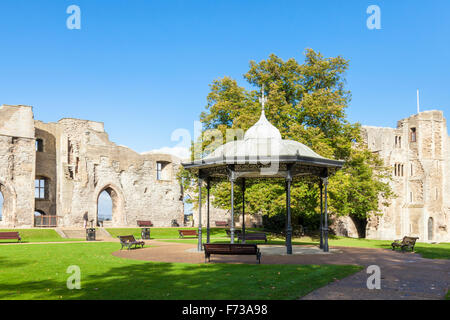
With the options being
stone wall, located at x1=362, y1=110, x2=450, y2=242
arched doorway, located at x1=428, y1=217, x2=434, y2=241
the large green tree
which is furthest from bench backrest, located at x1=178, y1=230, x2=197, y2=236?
arched doorway, located at x1=428, y1=217, x2=434, y2=241

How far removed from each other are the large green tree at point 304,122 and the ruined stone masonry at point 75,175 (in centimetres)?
1385

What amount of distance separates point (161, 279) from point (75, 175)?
109ft

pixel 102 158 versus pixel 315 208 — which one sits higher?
pixel 102 158

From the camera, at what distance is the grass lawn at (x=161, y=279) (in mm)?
8211

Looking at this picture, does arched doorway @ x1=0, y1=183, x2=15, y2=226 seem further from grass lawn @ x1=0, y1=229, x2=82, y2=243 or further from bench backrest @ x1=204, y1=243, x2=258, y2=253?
bench backrest @ x1=204, y1=243, x2=258, y2=253

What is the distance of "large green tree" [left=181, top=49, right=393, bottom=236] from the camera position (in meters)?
26.4

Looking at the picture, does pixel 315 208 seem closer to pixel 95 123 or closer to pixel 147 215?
pixel 147 215

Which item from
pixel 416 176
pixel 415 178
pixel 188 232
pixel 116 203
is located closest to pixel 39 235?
pixel 188 232

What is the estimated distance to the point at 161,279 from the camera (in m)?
10.0

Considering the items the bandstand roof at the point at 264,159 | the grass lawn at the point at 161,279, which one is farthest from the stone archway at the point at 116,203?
the grass lawn at the point at 161,279

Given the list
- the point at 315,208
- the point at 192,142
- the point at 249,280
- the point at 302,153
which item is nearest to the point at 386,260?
the point at 302,153

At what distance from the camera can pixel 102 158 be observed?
41219 mm

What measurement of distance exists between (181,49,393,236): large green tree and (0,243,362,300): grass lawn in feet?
41.0
